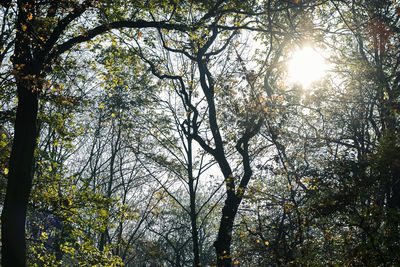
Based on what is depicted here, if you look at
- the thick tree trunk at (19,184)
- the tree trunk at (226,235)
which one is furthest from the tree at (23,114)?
the tree trunk at (226,235)

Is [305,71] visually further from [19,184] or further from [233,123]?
[19,184]

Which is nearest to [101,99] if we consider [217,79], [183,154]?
[183,154]

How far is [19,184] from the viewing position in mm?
6203

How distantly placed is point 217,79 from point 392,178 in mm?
6584

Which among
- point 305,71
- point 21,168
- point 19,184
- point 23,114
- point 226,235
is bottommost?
point 226,235

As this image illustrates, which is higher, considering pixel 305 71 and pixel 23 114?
pixel 305 71

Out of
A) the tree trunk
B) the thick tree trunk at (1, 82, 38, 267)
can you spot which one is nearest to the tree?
the thick tree trunk at (1, 82, 38, 267)

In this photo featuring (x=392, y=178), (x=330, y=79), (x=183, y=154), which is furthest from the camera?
(x=183, y=154)

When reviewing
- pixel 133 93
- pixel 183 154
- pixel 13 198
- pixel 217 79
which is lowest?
→ pixel 13 198

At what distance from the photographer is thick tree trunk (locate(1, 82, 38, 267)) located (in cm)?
592

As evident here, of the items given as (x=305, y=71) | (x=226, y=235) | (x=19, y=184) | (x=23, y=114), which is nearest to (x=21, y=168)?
(x=19, y=184)

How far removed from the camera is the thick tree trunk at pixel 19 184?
5918 millimetres

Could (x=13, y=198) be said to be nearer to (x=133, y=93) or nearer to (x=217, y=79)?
(x=217, y=79)

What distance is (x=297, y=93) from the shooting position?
12.2 metres
